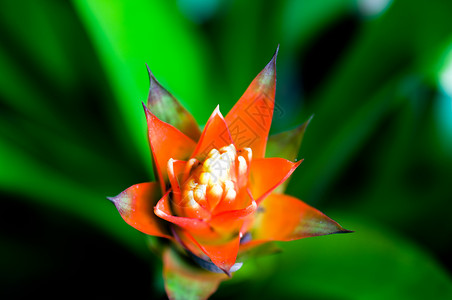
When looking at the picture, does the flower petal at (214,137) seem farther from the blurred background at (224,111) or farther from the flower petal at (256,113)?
the blurred background at (224,111)

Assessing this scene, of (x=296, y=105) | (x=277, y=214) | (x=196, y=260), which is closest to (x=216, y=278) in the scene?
(x=196, y=260)

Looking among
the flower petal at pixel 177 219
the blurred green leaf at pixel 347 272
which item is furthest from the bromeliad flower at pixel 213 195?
the blurred green leaf at pixel 347 272

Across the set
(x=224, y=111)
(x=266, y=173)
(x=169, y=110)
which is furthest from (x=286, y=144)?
(x=224, y=111)

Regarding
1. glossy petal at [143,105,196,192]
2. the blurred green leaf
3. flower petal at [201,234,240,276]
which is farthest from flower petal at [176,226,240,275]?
the blurred green leaf

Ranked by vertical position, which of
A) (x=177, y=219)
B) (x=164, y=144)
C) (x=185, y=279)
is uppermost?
(x=164, y=144)

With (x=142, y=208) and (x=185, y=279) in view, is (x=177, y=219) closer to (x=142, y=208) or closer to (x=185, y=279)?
(x=142, y=208)

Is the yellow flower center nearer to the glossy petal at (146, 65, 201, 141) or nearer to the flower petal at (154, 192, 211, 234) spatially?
the flower petal at (154, 192, 211, 234)
